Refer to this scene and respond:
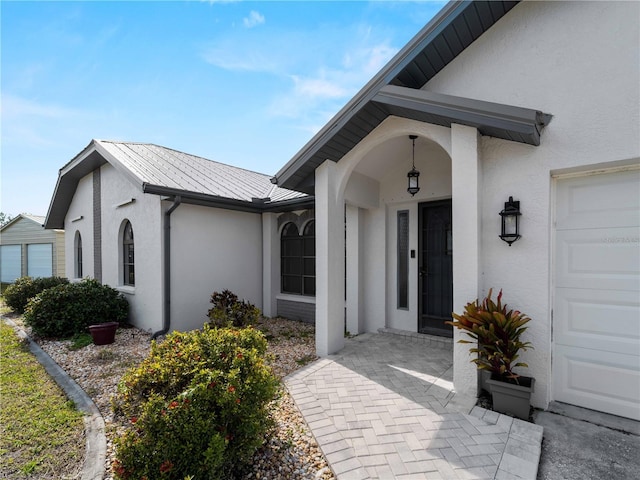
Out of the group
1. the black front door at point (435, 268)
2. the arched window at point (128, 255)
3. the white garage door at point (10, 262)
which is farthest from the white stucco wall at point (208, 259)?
the white garage door at point (10, 262)

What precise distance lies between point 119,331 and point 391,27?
950cm

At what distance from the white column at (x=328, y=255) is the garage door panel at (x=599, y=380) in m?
3.36

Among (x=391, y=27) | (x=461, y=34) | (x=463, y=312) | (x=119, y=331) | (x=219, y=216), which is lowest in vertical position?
(x=119, y=331)

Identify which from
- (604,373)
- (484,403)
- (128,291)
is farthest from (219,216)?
(604,373)

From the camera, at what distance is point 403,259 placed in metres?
6.73

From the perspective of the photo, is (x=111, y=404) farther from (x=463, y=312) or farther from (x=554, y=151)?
(x=554, y=151)

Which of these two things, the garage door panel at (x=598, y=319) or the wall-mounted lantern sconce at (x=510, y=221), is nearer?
the garage door panel at (x=598, y=319)

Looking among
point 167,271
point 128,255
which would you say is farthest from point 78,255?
point 167,271

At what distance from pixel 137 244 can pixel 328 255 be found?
18.6 ft

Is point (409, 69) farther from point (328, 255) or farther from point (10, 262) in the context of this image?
point (10, 262)

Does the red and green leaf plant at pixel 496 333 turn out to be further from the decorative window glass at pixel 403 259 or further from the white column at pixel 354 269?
the white column at pixel 354 269

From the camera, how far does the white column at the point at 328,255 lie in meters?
5.43

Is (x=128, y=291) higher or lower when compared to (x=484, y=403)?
higher

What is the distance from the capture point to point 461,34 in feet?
13.5
